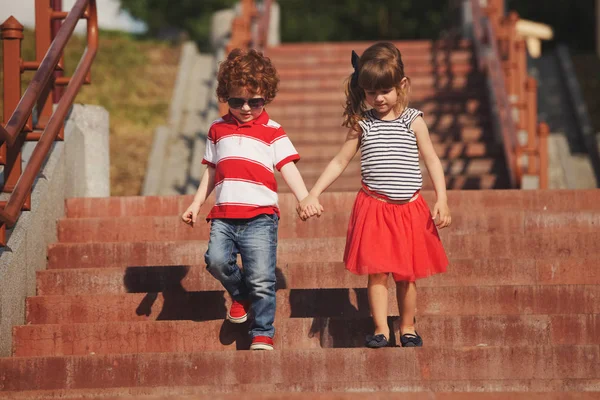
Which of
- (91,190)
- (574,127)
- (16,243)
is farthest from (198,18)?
(16,243)

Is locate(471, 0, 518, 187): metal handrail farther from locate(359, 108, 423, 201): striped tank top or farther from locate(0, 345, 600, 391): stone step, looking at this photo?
locate(0, 345, 600, 391): stone step

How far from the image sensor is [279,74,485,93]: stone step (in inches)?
463

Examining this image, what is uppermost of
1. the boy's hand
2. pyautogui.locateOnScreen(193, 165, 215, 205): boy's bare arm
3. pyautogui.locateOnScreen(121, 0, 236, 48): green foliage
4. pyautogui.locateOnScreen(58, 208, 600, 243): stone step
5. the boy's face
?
pyautogui.locateOnScreen(121, 0, 236, 48): green foliage

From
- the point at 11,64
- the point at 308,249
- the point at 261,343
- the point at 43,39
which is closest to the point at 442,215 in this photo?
the point at 261,343

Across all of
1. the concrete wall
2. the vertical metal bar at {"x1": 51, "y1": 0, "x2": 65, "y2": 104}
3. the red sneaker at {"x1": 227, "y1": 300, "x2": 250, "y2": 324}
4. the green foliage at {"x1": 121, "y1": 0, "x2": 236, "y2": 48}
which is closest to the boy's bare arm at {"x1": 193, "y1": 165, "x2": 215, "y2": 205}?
the red sneaker at {"x1": 227, "y1": 300, "x2": 250, "y2": 324}

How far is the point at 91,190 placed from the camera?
7301 mm

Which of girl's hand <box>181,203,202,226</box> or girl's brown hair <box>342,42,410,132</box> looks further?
girl's hand <box>181,203,202,226</box>

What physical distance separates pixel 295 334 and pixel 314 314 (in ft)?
0.83

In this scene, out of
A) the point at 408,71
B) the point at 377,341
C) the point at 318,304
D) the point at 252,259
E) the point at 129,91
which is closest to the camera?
the point at 377,341

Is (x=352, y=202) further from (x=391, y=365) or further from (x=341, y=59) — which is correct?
(x=341, y=59)

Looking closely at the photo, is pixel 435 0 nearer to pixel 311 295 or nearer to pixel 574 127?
pixel 574 127

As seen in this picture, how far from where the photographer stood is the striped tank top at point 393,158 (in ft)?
16.6

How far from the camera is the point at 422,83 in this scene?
11.9m

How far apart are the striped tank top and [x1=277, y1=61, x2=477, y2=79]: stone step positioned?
22.9ft
